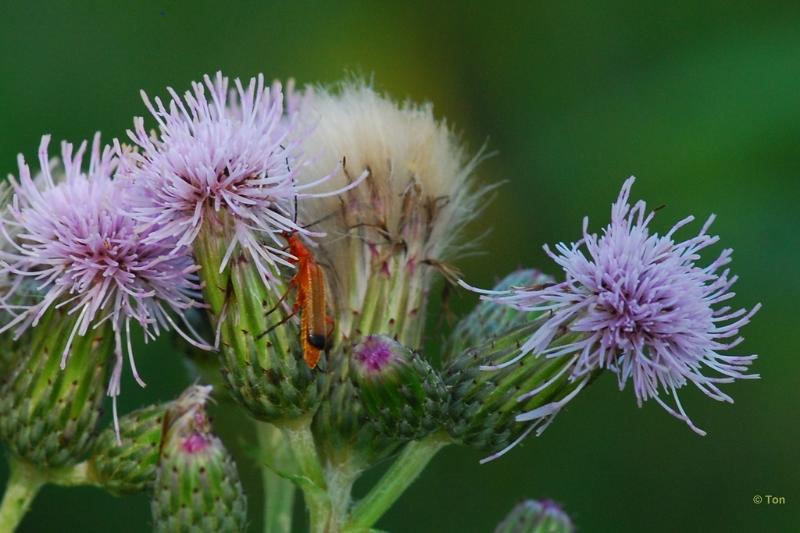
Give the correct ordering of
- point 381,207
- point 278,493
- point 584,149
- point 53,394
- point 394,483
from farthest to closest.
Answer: point 584,149 → point 278,493 → point 381,207 → point 53,394 → point 394,483

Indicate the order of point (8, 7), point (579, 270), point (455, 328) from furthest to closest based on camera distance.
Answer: point (8, 7) < point (455, 328) < point (579, 270)

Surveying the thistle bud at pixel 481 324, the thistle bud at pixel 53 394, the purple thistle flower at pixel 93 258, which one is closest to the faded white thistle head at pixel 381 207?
the thistle bud at pixel 481 324

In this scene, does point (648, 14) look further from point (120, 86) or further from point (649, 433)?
point (120, 86)

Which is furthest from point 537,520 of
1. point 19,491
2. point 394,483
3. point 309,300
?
point 19,491

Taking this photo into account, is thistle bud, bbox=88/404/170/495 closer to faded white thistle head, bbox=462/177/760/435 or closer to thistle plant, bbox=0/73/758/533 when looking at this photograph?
thistle plant, bbox=0/73/758/533

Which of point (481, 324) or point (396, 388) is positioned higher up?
point (481, 324)

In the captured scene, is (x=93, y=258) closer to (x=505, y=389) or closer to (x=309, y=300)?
(x=309, y=300)

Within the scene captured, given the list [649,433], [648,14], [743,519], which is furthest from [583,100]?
[743,519]

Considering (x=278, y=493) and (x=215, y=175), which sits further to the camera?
(x=278, y=493)
